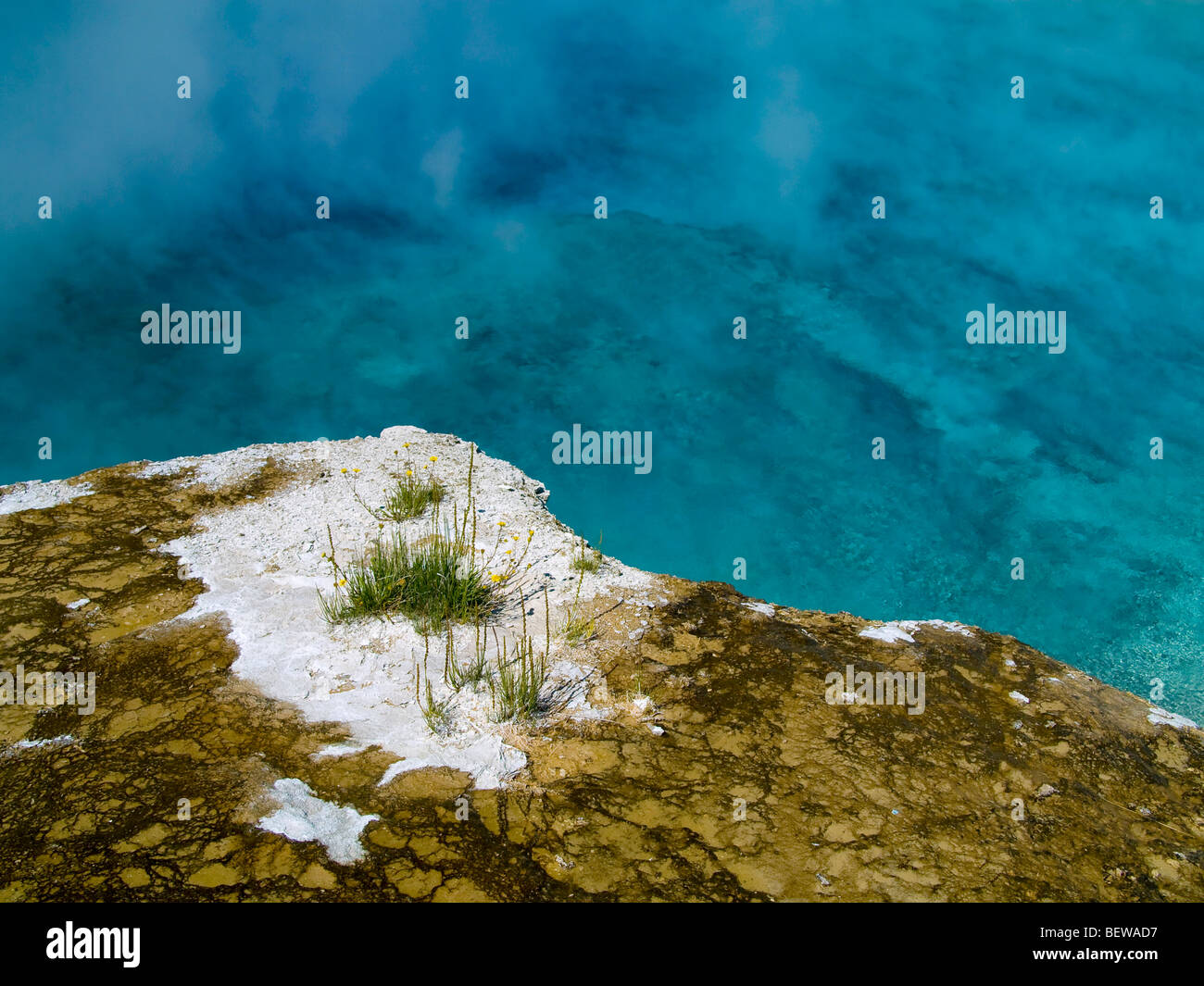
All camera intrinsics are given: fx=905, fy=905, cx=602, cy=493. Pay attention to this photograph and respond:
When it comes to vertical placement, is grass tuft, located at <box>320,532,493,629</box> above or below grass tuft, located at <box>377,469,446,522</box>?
below

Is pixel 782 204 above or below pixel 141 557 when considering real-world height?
above

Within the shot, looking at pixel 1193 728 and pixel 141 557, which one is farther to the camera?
pixel 141 557

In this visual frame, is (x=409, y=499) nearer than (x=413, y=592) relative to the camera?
No

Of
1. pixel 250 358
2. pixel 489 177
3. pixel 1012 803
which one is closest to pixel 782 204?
pixel 489 177

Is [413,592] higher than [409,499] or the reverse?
the reverse

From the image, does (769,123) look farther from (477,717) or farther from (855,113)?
(477,717)

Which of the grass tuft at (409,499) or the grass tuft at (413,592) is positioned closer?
the grass tuft at (413,592)

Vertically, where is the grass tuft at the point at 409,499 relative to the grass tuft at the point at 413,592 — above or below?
above

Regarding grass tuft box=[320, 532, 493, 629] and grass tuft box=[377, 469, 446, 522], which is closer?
grass tuft box=[320, 532, 493, 629]
